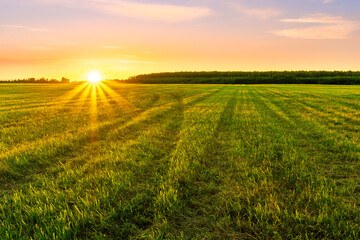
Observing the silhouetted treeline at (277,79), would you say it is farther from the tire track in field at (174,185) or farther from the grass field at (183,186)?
the tire track in field at (174,185)

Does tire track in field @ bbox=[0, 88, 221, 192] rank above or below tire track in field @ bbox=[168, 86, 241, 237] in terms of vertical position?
above

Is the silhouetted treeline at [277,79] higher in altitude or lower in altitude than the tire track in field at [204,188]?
higher

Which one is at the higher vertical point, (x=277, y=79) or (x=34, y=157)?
(x=277, y=79)

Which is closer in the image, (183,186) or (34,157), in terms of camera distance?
(183,186)

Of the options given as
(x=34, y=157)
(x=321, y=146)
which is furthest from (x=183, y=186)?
(x=321, y=146)

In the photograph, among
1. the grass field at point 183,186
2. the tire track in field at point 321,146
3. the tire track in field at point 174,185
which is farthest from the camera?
the tire track in field at point 321,146

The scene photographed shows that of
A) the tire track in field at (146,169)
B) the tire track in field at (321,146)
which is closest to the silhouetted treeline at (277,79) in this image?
the tire track in field at (321,146)

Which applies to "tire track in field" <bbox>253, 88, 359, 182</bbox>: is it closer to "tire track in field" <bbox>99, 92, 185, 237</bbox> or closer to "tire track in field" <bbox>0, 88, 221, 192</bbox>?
"tire track in field" <bbox>99, 92, 185, 237</bbox>

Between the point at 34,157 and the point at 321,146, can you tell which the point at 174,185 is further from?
the point at 321,146

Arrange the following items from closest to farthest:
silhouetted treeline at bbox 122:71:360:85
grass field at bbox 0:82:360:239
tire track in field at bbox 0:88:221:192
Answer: grass field at bbox 0:82:360:239 < tire track in field at bbox 0:88:221:192 < silhouetted treeline at bbox 122:71:360:85

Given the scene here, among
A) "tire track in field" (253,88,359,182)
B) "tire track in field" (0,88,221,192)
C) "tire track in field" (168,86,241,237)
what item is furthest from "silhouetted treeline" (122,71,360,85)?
"tire track in field" (168,86,241,237)

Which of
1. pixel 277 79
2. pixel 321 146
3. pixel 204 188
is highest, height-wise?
pixel 277 79

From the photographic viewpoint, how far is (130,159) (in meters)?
5.50

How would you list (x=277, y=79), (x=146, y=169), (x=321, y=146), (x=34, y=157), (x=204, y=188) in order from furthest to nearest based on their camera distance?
(x=277, y=79) < (x=321, y=146) < (x=34, y=157) < (x=146, y=169) < (x=204, y=188)
